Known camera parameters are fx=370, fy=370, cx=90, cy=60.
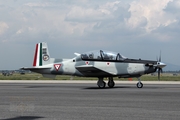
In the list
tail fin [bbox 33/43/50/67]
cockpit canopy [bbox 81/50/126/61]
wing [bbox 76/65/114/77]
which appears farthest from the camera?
tail fin [bbox 33/43/50/67]

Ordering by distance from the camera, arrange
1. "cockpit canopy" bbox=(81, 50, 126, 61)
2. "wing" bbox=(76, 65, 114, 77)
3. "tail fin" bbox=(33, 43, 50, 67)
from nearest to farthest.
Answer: "wing" bbox=(76, 65, 114, 77) → "cockpit canopy" bbox=(81, 50, 126, 61) → "tail fin" bbox=(33, 43, 50, 67)

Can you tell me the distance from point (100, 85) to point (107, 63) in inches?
64.0

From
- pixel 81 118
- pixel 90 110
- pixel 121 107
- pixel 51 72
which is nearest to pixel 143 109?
pixel 121 107

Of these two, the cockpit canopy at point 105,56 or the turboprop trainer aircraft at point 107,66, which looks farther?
the cockpit canopy at point 105,56

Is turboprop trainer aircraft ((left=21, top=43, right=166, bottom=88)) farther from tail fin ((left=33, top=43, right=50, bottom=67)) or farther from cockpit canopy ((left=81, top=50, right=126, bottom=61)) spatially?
tail fin ((left=33, top=43, right=50, bottom=67))

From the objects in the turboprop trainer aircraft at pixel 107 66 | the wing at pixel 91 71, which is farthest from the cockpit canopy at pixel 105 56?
the wing at pixel 91 71

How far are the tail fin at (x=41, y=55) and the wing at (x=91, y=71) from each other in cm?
354

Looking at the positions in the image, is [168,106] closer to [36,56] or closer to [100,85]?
[100,85]

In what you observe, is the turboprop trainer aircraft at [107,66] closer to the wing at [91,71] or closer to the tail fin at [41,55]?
the wing at [91,71]

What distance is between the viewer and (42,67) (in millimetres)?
27812

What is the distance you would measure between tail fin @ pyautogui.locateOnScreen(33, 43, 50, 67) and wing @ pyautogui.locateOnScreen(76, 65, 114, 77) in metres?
3.54

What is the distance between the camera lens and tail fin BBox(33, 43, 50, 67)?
2823 centimetres

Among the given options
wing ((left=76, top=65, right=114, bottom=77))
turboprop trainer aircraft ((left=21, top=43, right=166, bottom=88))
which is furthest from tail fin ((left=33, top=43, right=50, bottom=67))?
wing ((left=76, top=65, right=114, bottom=77))

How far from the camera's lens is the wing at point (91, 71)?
82.1 feet
